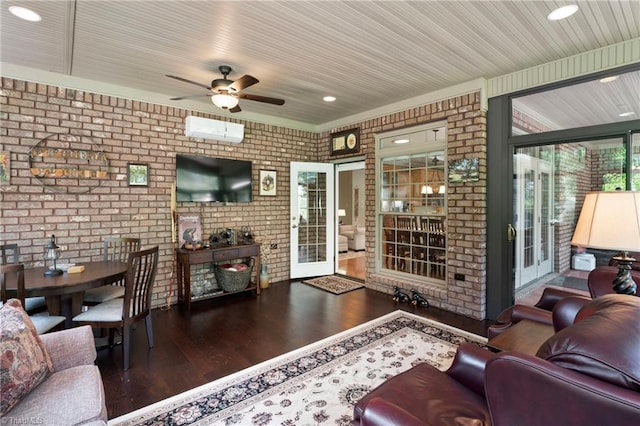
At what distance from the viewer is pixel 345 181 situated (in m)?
10.6

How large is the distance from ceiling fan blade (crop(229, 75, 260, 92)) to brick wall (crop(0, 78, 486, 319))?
1.64 m

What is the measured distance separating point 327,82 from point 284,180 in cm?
217

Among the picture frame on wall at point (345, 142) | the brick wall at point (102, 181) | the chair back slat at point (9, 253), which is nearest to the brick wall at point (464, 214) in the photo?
the picture frame on wall at point (345, 142)

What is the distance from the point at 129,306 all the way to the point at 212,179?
232cm

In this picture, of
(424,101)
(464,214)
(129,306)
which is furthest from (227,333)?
(424,101)

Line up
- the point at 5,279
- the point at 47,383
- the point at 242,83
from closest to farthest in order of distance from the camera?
the point at 47,383
the point at 5,279
the point at 242,83

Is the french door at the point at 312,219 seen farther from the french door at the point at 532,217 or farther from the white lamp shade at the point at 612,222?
the white lamp shade at the point at 612,222

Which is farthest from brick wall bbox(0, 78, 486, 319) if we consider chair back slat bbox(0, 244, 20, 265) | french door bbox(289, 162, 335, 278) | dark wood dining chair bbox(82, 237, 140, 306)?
french door bbox(289, 162, 335, 278)

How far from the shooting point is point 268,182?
5328mm

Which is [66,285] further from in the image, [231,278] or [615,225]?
[615,225]

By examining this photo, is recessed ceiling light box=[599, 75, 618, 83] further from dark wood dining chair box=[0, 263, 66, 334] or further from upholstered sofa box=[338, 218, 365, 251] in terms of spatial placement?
upholstered sofa box=[338, 218, 365, 251]

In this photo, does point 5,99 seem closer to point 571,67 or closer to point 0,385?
point 0,385

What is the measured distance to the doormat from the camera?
4953 millimetres

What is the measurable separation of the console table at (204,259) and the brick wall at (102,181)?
182 mm
